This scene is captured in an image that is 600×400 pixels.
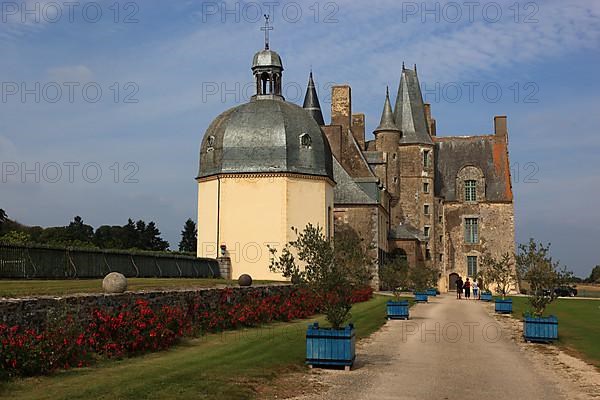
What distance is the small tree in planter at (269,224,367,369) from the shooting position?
13.2 m

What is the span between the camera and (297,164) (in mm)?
39156

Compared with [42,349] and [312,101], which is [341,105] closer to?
[312,101]

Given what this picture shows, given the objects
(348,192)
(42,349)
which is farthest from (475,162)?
(42,349)

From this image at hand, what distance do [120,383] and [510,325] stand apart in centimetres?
1665

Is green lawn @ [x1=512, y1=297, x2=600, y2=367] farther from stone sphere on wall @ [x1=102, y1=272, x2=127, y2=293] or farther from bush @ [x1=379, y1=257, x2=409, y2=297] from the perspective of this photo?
stone sphere on wall @ [x1=102, y1=272, x2=127, y2=293]

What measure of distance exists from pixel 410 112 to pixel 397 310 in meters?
42.9

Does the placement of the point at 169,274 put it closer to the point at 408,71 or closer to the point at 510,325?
the point at 510,325

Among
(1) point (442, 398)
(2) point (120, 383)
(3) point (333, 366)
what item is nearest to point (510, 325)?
(3) point (333, 366)

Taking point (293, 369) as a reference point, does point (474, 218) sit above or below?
above

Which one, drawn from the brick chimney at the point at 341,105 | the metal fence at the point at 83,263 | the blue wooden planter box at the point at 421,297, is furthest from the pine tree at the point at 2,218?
the blue wooden planter box at the point at 421,297

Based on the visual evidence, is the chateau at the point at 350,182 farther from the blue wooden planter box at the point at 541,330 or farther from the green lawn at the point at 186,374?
the green lawn at the point at 186,374

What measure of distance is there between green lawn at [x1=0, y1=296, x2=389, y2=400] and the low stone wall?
111 cm

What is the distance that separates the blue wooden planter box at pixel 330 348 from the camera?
13.2 metres

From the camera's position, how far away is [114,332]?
555 inches
